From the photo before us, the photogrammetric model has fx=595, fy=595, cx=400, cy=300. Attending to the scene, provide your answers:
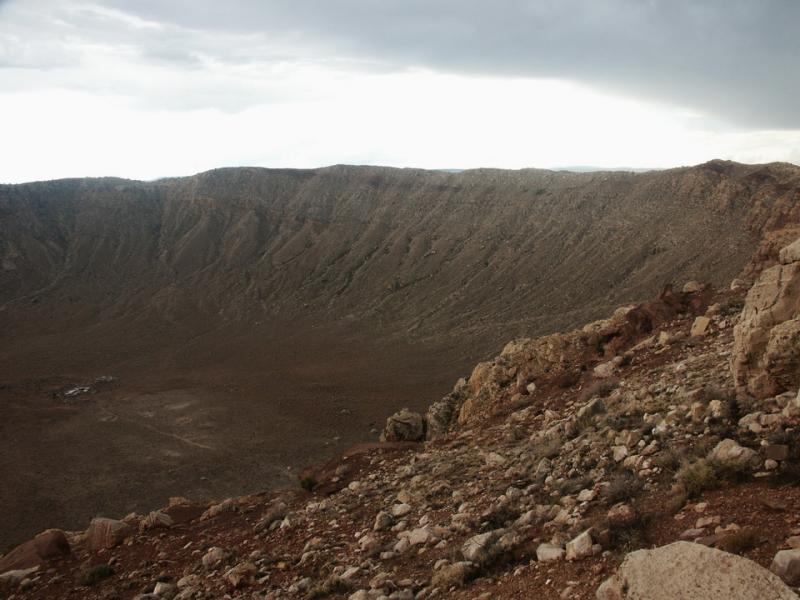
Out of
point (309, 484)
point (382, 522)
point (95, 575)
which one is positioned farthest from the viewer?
point (309, 484)

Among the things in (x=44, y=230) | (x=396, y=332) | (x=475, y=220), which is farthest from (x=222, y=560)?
(x=44, y=230)

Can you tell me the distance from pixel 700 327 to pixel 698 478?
7.91 m

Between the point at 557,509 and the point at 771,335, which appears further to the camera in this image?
the point at 771,335

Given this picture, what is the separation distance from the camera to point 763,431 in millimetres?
6355

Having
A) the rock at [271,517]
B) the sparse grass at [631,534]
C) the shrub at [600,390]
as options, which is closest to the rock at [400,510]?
the rock at [271,517]

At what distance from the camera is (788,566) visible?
3918 mm

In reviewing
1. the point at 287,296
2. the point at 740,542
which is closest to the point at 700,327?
the point at 740,542

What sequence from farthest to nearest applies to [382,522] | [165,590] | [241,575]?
[165,590] < [382,522] < [241,575]

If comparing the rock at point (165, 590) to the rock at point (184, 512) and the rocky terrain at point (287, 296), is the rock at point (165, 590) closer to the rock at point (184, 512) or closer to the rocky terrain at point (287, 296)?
the rock at point (184, 512)

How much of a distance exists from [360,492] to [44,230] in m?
79.5

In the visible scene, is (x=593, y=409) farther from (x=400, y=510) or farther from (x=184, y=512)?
(x=184, y=512)

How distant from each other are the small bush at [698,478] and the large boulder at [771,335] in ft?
6.77

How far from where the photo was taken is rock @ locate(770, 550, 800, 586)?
152 inches

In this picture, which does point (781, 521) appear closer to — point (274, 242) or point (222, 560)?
point (222, 560)
